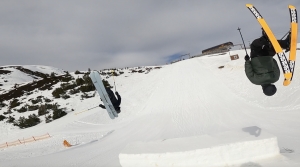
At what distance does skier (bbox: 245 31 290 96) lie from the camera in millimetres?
4613

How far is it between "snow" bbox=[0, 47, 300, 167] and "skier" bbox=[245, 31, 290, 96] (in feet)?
6.24

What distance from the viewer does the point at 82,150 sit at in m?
11.6

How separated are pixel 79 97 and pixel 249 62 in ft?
77.2

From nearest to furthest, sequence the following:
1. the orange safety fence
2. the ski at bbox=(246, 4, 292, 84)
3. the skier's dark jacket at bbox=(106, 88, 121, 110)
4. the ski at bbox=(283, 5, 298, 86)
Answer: the ski at bbox=(246, 4, 292, 84) < the ski at bbox=(283, 5, 298, 86) < the skier's dark jacket at bbox=(106, 88, 121, 110) < the orange safety fence

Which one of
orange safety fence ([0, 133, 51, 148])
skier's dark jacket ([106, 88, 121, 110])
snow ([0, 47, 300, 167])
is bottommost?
orange safety fence ([0, 133, 51, 148])

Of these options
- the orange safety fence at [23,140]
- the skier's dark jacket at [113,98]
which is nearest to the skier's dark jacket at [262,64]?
the skier's dark jacket at [113,98]

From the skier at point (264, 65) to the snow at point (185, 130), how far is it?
6.24 feet

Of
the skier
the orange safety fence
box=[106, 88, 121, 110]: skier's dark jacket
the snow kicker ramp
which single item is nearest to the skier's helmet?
the skier

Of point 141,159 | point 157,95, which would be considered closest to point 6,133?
point 157,95

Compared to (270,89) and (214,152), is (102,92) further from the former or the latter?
(270,89)

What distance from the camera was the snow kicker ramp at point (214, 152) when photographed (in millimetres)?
5746

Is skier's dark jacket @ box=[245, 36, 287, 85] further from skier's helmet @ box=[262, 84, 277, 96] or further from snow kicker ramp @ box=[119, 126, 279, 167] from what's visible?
snow kicker ramp @ box=[119, 126, 279, 167]

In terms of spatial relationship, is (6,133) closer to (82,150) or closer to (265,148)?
(82,150)

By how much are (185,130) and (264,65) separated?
23.3 feet
